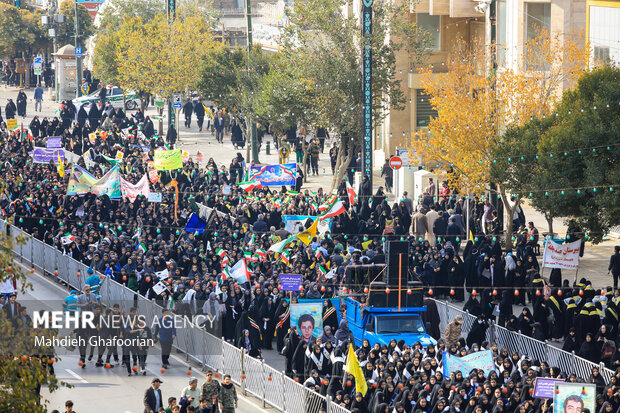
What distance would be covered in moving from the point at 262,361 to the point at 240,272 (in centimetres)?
465

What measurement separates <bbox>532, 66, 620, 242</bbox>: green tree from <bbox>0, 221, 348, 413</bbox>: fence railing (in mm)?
9043

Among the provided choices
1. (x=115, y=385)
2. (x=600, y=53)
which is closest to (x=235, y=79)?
(x=600, y=53)

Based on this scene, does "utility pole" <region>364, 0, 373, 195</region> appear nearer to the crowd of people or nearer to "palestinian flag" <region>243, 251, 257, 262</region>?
the crowd of people

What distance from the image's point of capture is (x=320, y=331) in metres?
23.8

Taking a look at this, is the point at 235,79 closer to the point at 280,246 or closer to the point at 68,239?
the point at 68,239

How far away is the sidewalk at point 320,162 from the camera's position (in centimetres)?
3128

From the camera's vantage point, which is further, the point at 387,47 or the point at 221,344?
the point at 387,47

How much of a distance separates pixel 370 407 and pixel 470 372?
1732 millimetres

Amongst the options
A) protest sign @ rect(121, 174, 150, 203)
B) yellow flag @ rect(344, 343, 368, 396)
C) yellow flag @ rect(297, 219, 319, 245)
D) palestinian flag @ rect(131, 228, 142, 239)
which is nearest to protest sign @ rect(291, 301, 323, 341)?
yellow flag @ rect(344, 343, 368, 396)

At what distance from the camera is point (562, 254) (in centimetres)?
2692

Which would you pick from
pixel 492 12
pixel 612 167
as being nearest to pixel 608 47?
pixel 492 12

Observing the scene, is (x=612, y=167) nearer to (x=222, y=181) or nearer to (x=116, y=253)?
(x=116, y=253)

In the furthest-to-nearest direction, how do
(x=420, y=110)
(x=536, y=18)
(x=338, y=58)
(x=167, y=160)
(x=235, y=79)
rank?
(x=235, y=79), (x=420, y=110), (x=338, y=58), (x=536, y=18), (x=167, y=160)

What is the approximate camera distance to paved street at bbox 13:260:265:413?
2178 cm
